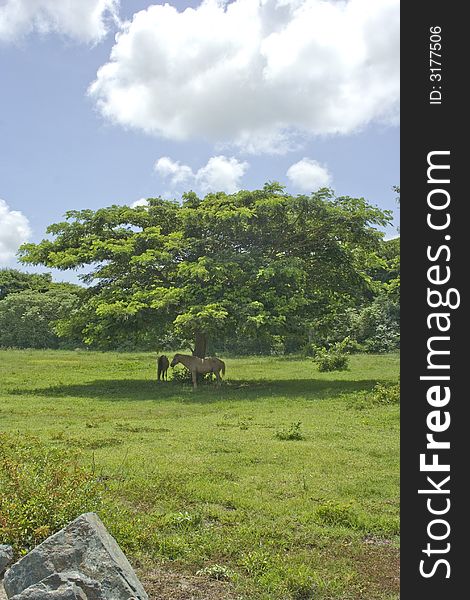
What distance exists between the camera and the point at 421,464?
4.07 m

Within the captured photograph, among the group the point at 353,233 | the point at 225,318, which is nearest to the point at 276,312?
the point at 225,318

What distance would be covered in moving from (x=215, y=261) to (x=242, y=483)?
483 inches

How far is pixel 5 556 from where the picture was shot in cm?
546

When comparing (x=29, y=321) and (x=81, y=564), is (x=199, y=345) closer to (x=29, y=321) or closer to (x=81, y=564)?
(x=81, y=564)

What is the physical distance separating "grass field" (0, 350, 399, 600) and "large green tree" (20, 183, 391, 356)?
8.19 ft

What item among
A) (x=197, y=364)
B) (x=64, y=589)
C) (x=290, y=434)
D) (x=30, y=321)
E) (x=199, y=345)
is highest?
(x=30, y=321)

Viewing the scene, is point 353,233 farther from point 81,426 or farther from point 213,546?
point 213,546

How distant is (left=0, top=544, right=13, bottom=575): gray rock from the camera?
Answer: 17.9 ft

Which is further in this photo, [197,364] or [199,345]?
[199,345]

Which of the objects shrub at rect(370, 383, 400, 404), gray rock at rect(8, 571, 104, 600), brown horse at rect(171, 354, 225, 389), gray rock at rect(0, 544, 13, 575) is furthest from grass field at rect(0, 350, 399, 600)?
brown horse at rect(171, 354, 225, 389)

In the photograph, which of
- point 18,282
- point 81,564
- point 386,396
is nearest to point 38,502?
point 81,564

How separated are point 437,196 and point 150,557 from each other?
401 centimetres

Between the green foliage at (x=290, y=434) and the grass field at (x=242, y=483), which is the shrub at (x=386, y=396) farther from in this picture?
the green foliage at (x=290, y=434)

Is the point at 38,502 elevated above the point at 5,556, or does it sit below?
above
